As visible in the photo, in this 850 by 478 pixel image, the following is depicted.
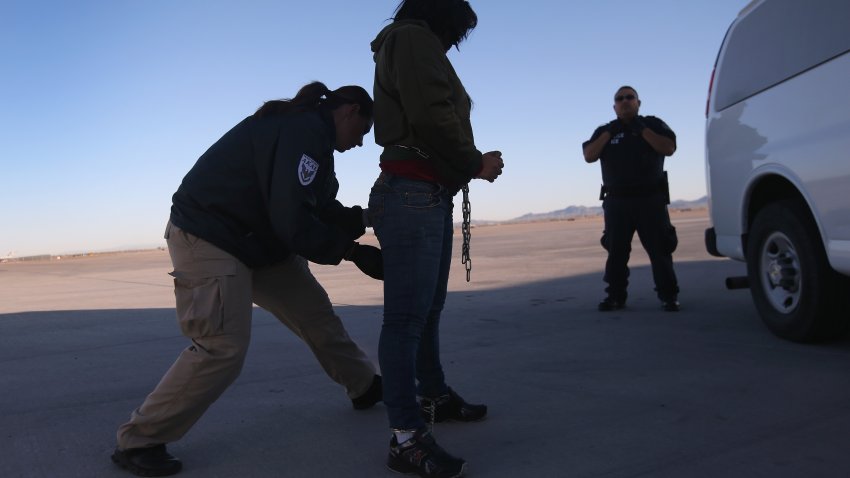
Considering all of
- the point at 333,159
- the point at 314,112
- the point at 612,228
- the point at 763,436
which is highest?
the point at 314,112

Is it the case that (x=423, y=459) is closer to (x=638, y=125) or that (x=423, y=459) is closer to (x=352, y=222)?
(x=352, y=222)

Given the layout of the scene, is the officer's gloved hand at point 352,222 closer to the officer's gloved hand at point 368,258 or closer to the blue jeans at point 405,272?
the officer's gloved hand at point 368,258

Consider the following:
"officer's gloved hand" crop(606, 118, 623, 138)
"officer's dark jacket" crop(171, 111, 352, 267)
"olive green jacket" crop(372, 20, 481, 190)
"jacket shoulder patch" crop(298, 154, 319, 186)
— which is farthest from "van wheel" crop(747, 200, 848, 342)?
"jacket shoulder patch" crop(298, 154, 319, 186)

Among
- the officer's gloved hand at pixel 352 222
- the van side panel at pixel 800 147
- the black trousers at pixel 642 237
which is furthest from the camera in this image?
the black trousers at pixel 642 237

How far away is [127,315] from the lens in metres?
7.49

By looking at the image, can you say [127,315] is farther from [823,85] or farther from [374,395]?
[823,85]

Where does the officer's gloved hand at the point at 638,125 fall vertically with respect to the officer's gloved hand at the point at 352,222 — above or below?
above

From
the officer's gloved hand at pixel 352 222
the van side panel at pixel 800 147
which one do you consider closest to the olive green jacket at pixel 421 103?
the officer's gloved hand at pixel 352 222

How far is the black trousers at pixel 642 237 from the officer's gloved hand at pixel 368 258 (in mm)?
3923

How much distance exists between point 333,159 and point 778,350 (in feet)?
9.87

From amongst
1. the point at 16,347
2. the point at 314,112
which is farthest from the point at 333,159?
the point at 16,347

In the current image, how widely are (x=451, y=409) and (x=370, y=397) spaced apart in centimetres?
43

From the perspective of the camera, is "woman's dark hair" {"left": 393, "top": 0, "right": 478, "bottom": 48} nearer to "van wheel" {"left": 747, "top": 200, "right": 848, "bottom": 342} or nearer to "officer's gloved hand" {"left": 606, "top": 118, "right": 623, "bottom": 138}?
"van wheel" {"left": 747, "top": 200, "right": 848, "bottom": 342}

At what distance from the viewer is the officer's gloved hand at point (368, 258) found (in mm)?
2846
